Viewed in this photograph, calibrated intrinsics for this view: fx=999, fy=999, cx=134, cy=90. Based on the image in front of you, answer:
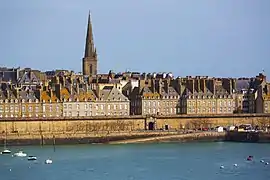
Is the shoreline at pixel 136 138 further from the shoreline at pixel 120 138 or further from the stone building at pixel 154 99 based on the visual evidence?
the stone building at pixel 154 99

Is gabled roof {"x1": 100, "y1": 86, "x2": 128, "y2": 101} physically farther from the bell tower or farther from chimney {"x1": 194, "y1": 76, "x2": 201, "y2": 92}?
the bell tower

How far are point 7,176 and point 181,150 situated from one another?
1460 centimetres

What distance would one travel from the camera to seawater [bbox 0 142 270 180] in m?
39.8

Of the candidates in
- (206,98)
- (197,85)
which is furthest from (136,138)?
(197,85)

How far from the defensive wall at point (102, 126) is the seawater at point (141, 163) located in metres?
2.49

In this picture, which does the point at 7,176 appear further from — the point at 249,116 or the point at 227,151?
the point at 249,116

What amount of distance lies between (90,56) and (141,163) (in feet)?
130

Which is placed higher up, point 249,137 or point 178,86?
point 178,86

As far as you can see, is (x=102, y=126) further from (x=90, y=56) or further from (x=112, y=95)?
(x=90, y=56)

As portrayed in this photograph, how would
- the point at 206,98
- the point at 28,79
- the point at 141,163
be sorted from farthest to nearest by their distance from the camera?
the point at 28,79, the point at 206,98, the point at 141,163

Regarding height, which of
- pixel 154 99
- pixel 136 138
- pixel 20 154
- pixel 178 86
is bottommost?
pixel 20 154

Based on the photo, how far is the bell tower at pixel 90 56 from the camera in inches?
3285

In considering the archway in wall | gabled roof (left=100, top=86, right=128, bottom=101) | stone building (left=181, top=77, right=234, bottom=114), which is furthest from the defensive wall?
gabled roof (left=100, top=86, right=128, bottom=101)

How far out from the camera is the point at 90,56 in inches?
3297
